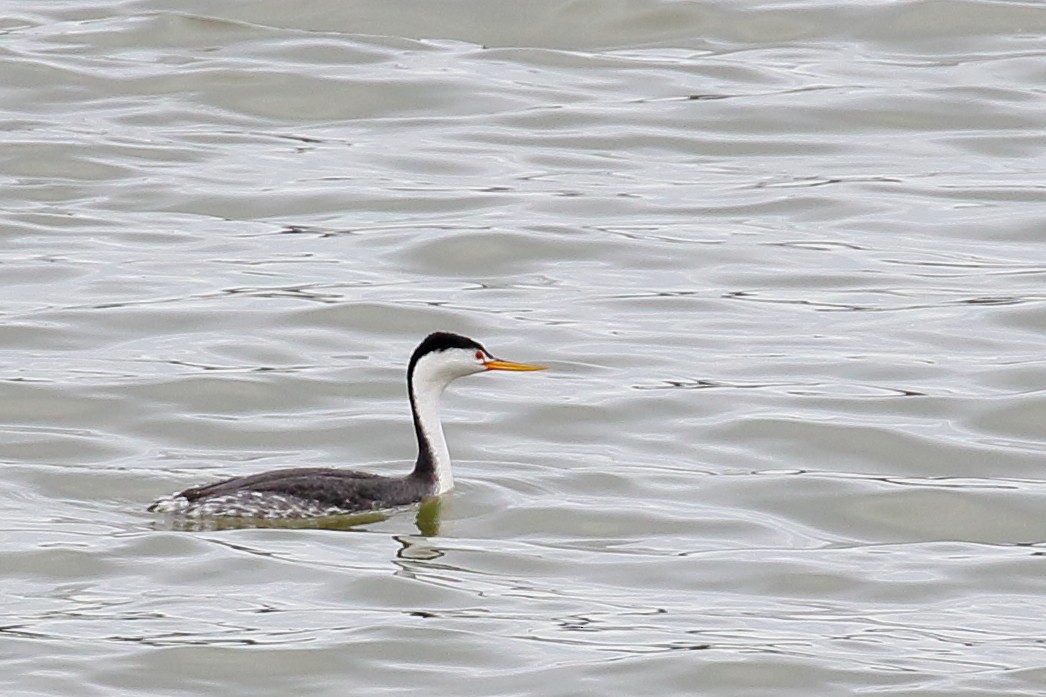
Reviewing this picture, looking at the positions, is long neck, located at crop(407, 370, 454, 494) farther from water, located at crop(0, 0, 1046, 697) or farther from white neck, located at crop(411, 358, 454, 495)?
water, located at crop(0, 0, 1046, 697)

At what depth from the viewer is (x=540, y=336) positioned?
55.1 feet

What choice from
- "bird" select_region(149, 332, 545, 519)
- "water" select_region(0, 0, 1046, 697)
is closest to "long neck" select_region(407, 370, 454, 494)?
"bird" select_region(149, 332, 545, 519)

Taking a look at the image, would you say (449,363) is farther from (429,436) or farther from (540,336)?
(540,336)

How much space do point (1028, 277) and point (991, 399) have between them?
10.2 feet

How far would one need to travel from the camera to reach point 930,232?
19688 millimetres

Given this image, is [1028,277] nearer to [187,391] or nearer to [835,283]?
[835,283]

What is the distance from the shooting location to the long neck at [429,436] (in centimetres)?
1328

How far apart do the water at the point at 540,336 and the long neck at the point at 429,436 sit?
16cm

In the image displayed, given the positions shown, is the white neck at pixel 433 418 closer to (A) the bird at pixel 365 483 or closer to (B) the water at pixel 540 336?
(A) the bird at pixel 365 483

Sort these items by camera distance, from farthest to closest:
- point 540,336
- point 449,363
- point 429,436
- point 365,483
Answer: point 540,336
point 449,363
point 429,436
point 365,483

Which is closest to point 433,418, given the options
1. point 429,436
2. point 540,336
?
point 429,436

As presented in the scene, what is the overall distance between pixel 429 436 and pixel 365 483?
0.55m

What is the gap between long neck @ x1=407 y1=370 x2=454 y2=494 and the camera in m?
13.3

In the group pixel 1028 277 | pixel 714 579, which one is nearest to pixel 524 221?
pixel 1028 277
